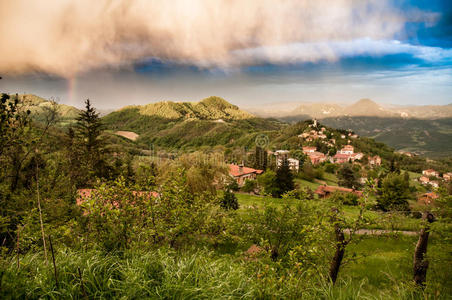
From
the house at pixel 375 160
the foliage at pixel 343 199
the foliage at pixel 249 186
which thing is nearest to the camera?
the foliage at pixel 343 199

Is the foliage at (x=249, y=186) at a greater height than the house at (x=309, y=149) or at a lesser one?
greater

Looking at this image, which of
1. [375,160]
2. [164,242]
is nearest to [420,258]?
[164,242]

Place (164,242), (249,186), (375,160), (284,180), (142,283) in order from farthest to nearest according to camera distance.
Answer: (375,160), (249,186), (284,180), (164,242), (142,283)

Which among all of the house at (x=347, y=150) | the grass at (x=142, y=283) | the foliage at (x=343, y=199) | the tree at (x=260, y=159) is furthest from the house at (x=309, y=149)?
the grass at (x=142, y=283)

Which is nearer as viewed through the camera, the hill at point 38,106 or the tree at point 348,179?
the hill at point 38,106

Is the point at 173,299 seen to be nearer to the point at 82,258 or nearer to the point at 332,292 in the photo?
the point at 82,258

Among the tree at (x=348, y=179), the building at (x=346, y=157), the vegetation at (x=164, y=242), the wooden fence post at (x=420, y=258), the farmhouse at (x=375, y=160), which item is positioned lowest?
the farmhouse at (x=375, y=160)

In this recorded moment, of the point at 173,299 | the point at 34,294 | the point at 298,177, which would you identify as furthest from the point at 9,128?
the point at 298,177

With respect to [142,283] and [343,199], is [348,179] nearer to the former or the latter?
[343,199]

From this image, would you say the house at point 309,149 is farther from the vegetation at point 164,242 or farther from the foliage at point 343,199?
the vegetation at point 164,242

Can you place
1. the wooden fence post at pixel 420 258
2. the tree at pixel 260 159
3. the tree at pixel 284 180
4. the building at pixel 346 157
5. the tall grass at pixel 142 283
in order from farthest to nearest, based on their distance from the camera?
the building at pixel 346 157 → the tree at pixel 260 159 → the tree at pixel 284 180 → the wooden fence post at pixel 420 258 → the tall grass at pixel 142 283

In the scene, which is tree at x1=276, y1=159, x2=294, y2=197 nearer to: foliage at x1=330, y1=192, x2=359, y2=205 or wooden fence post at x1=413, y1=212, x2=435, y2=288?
foliage at x1=330, y1=192, x2=359, y2=205

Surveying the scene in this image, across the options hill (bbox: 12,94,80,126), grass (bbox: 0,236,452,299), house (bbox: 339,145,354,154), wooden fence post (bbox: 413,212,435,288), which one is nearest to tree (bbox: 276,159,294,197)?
wooden fence post (bbox: 413,212,435,288)

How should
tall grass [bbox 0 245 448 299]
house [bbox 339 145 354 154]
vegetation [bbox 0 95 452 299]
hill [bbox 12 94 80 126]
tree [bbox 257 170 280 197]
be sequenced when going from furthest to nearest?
house [bbox 339 145 354 154], tree [bbox 257 170 280 197], hill [bbox 12 94 80 126], vegetation [bbox 0 95 452 299], tall grass [bbox 0 245 448 299]
